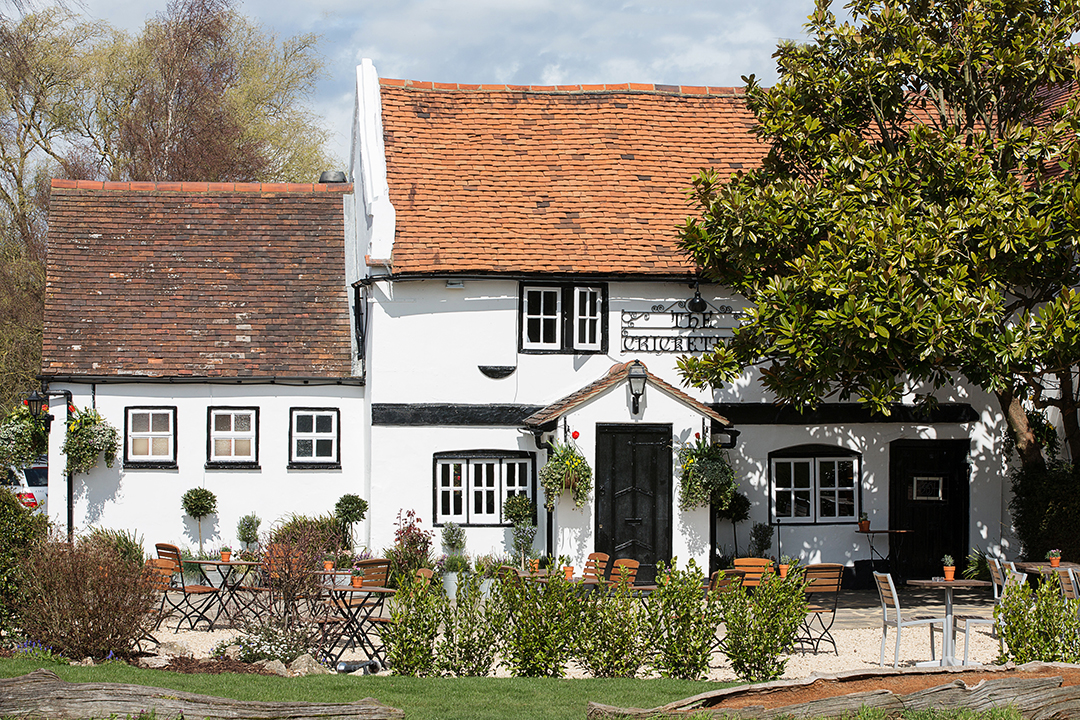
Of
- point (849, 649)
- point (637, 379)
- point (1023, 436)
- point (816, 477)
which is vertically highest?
point (637, 379)

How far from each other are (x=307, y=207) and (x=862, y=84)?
1140 cm

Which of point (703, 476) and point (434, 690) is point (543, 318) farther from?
point (434, 690)

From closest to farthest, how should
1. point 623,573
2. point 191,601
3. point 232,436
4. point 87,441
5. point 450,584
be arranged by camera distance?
point 623,573 < point 450,584 < point 191,601 < point 87,441 < point 232,436

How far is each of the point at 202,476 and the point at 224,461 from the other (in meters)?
0.45

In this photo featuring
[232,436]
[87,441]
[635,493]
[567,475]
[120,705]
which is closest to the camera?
[120,705]

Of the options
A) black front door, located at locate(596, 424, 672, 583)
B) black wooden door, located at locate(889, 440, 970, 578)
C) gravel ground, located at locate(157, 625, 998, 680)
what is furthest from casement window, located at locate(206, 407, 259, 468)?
black wooden door, located at locate(889, 440, 970, 578)

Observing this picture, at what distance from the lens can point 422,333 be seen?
1777 cm

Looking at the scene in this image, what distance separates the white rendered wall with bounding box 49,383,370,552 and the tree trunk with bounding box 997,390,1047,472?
1074 cm

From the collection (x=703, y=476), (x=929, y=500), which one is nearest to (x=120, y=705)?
(x=703, y=476)

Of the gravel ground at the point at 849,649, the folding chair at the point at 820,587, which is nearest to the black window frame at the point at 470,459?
the gravel ground at the point at 849,649

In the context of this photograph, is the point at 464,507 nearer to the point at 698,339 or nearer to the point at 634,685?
the point at 698,339

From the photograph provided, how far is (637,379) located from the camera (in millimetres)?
16594

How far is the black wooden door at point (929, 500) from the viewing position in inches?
726

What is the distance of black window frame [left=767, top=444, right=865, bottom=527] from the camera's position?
18.1m
